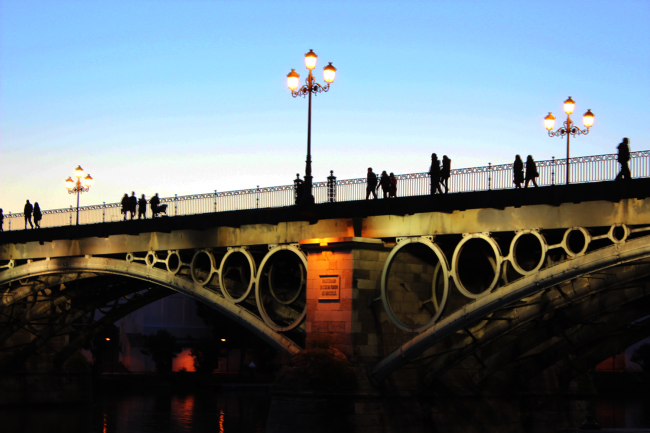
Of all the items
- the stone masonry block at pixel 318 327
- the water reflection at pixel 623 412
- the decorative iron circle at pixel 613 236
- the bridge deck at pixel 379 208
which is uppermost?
the bridge deck at pixel 379 208

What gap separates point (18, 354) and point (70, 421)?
8203 mm

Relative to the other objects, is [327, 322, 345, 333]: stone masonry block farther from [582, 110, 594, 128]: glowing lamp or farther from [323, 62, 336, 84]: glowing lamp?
[582, 110, 594, 128]: glowing lamp

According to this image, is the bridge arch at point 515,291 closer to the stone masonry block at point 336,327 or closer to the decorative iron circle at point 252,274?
the stone masonry block at point 336,327

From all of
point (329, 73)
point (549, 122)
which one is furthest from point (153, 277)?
point (549, 122)

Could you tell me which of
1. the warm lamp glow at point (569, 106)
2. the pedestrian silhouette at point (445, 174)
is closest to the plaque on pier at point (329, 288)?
the pedestrian silhouette at point (445, 174)

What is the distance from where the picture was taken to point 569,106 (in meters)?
29.3

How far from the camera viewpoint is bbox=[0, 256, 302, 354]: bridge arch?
30250mm

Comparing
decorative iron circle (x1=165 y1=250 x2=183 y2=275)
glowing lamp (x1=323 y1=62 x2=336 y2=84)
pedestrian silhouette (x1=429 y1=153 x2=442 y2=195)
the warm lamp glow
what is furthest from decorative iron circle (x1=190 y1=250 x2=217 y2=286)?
the warm lamp glow

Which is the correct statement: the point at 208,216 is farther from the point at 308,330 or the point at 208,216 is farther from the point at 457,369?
the point at 457,369

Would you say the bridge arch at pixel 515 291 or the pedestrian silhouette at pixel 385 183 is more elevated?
the pedestrian silhouette at pixel 385 183

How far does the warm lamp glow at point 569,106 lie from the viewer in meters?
29.2

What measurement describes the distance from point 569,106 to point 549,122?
1475 millimetres

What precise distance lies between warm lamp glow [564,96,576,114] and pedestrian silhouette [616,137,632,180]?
5845 mm

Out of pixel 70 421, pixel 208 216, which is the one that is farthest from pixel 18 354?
pixel 208 216
